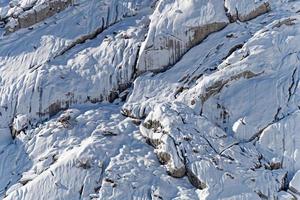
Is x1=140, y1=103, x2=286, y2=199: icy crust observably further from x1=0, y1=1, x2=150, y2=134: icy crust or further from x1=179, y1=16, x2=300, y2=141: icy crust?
x1=0, y1=1, x2=150, y2=134: icy crust

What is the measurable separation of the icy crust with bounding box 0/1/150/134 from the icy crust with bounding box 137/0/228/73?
1.66ft

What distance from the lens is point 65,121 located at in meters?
16.5

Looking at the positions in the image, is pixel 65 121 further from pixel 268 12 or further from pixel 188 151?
pixel 268 12

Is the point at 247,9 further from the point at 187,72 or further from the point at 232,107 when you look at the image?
the point at 232,107

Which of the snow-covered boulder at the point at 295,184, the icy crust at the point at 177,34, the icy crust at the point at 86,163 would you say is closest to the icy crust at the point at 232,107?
the snow-covered boulder at the point at 295,184

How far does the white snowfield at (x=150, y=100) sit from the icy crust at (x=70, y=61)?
3cm

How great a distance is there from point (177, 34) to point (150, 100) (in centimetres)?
223

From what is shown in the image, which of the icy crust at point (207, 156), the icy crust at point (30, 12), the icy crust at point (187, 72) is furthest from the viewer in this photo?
the icy crust at point (30, 12)

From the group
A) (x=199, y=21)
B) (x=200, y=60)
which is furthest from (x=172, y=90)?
(x=199, y=21)

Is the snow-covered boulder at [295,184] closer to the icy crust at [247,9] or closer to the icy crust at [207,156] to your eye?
the icy crust at [207,156]

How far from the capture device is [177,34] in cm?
1748

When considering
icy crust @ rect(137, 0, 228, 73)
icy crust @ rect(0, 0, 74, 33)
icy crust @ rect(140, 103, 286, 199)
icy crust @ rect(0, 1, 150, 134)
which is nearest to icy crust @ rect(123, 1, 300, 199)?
icy crust @ rect(140, 103, 286, 199)

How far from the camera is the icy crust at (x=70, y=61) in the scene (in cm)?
1741

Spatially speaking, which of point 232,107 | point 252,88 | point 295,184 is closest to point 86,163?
point 232,107
